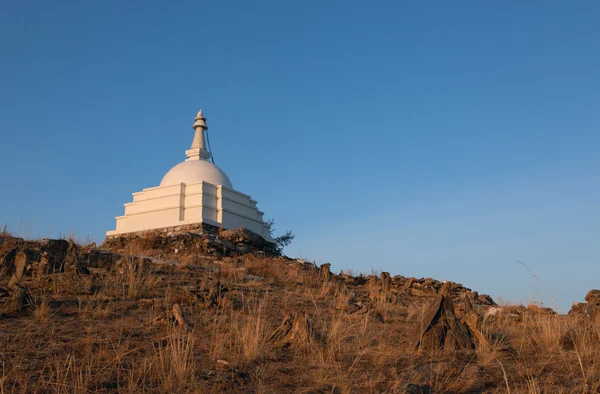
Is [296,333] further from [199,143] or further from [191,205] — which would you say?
[199,143]

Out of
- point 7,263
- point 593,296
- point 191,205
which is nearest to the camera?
point 7,263

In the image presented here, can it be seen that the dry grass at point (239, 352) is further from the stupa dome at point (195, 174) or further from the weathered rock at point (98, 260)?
the stupa dome at point (195, 174)

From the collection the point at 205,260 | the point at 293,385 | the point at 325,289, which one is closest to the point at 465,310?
the point at 325,289

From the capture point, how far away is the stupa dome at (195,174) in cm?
2777

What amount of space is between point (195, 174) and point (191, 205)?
128 inches

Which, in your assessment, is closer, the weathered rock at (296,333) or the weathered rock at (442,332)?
the weathered rock at (296,333)

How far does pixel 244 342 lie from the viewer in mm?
5645

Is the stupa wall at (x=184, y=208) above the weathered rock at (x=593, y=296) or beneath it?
above

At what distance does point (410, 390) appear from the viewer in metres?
4.60

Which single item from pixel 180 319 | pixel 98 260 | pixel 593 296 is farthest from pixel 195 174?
pixel 180 319

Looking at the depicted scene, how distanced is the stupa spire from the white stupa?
144 centimetres

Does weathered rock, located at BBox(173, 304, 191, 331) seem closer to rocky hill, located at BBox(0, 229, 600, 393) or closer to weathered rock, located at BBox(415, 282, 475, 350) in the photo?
rocky hill, located at BBox(0, 229, 600, 393)

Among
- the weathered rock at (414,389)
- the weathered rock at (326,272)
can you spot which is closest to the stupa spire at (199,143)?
the weathered rock at (326,272)

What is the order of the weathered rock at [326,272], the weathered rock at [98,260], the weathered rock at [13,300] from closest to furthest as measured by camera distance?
the weathered rock at [13,300] → the weathered rock at [98,260] → the weathered rock at [326,272]
